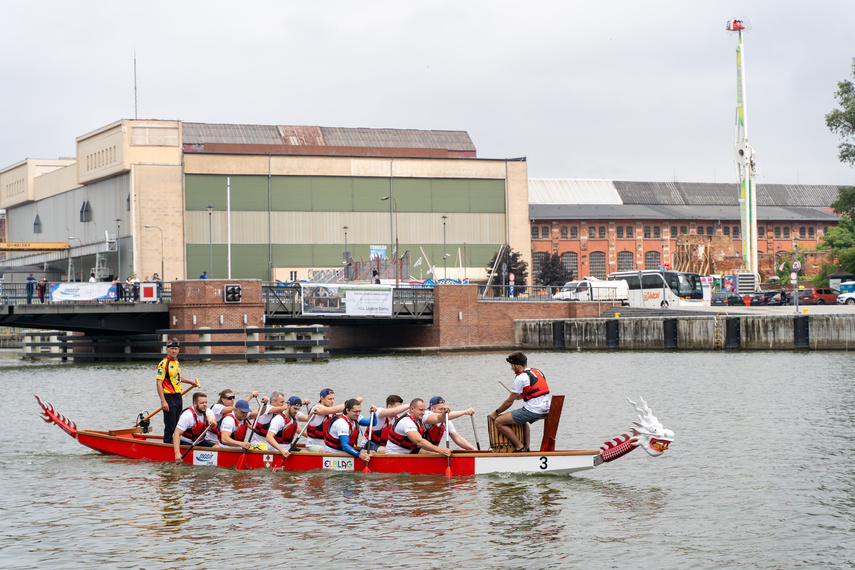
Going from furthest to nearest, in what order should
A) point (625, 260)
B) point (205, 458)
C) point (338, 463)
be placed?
point (625, 260) → point (205, 458) → point (338, 463)

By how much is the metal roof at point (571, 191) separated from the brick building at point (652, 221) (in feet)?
0.41

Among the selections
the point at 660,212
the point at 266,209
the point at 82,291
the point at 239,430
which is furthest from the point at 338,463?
the point at 660,212

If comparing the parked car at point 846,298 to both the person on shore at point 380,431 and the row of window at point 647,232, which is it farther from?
the person on shore at point 380,431

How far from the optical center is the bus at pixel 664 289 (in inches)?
2884

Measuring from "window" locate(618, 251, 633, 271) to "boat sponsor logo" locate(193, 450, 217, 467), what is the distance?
107586 mm

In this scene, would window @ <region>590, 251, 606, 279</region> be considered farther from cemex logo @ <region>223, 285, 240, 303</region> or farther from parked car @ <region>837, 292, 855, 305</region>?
cemex logo @ <region>223, 285, 240, 303</region>

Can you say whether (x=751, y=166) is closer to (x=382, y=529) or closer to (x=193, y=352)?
(x=193, y=352)

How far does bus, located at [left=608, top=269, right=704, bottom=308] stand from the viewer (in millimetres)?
73262

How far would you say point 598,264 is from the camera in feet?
405

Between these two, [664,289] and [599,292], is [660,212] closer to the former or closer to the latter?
[664,289]

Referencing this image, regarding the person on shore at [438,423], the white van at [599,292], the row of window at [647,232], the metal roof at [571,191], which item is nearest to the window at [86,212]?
the white van at [599,292]

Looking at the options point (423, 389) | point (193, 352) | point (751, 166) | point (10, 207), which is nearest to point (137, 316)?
point (193, 352)

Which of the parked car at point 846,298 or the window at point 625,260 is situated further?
the window at point 625,260

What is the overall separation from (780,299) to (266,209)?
1673 inches
